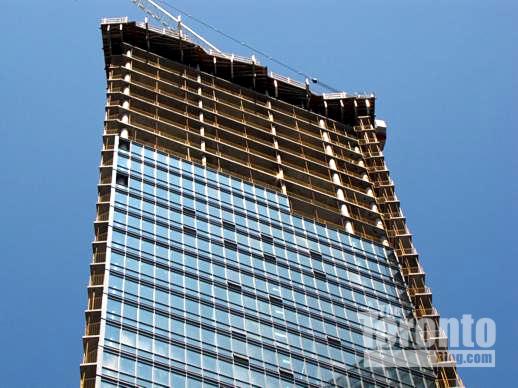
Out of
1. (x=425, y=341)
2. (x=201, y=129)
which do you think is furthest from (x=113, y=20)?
(x=425, y=341)

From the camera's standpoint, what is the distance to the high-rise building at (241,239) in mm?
71375

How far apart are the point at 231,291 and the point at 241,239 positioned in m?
7.51

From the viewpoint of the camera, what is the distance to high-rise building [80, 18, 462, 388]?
7138cm

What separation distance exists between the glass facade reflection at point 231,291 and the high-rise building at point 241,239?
129 millimetres

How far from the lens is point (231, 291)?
77.8 meters

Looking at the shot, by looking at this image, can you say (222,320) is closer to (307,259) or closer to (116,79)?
(307,259)

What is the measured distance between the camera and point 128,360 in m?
66.8

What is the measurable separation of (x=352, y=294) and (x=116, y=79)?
32.0 m

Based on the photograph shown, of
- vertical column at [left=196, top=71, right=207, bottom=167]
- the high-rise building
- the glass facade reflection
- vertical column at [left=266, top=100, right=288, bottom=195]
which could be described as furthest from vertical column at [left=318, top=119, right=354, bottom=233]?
vertical column at [left=196, top=71, right=207, bottom=167]

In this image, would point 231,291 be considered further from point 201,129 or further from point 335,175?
point 335,175

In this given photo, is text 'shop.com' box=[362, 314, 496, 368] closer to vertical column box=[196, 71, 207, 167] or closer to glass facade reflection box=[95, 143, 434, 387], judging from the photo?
glass facade reflection box=[95, 143, 434, 387]

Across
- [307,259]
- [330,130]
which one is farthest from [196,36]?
[307,259]

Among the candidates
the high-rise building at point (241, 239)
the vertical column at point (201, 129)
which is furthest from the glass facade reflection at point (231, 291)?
the vertical column at point (201, 129)

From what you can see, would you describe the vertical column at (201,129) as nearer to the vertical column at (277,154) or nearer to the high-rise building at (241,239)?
the high-rise building at (241,239)
